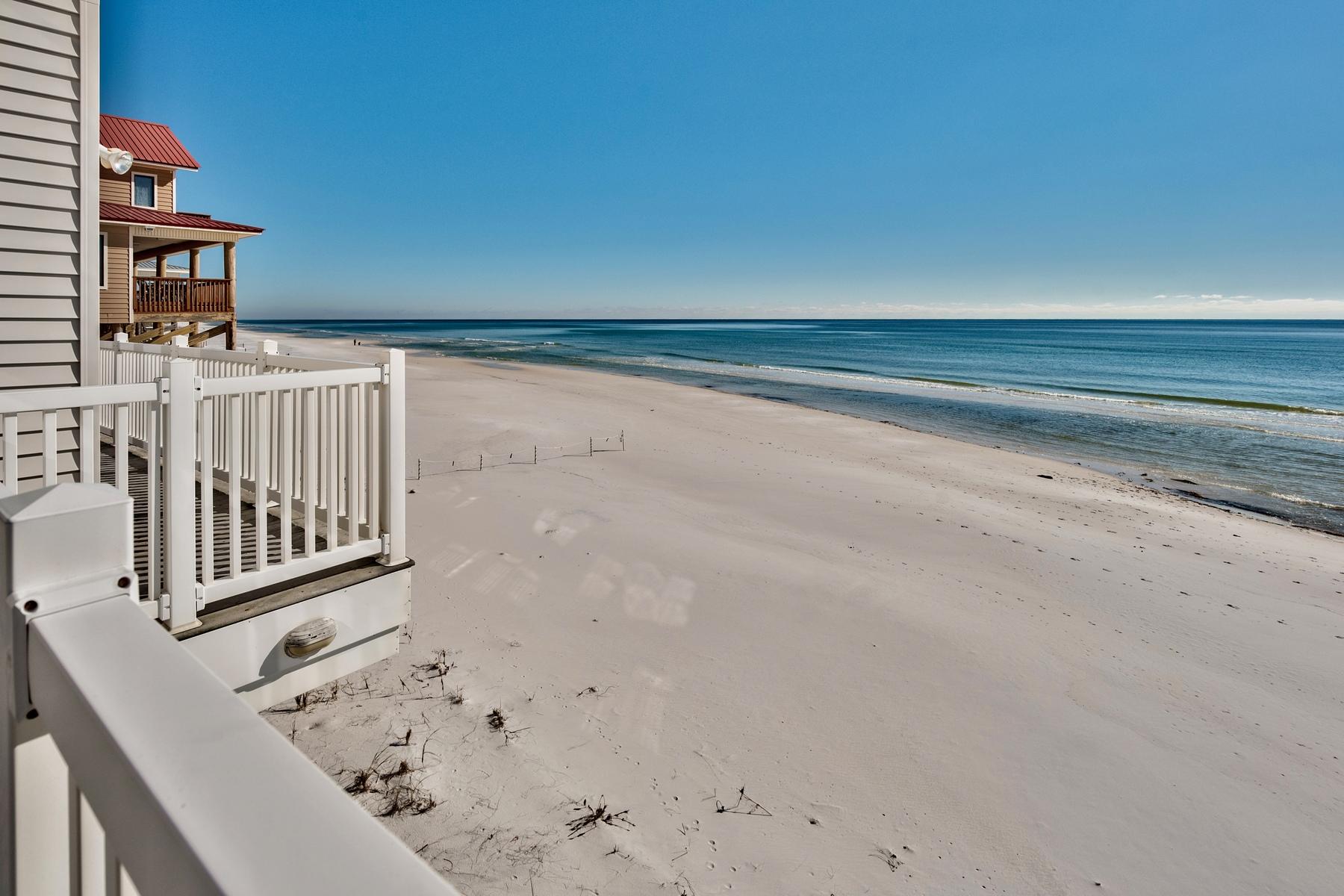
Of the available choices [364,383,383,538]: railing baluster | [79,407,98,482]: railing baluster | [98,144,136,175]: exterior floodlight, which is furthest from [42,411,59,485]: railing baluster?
[98,144,136,175]: exterior floodlight

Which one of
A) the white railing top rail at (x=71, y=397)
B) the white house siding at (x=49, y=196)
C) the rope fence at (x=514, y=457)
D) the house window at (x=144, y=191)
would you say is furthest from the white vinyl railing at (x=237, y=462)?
the house window at (x=144, y=191)

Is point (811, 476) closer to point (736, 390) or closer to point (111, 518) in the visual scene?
point (111, 518)

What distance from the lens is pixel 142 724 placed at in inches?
32.2

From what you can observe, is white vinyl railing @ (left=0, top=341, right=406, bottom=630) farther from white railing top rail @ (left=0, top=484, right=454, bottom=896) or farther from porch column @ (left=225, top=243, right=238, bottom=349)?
porch column @ (left=225, top=243, right=238, bottom=349)

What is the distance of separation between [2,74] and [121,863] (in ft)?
16.6

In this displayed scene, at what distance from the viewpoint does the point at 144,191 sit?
62.4 feet

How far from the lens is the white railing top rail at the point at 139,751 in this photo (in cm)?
62

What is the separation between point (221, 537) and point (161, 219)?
16893 millimetres

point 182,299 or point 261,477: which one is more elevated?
point 182,299

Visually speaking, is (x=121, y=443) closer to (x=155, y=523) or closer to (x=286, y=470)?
(x=155, y=523)

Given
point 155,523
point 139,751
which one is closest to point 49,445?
point 155,523

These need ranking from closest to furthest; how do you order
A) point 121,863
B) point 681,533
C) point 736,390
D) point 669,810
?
point 121,863 < point 669,810 < point 681,533 < point 736,390

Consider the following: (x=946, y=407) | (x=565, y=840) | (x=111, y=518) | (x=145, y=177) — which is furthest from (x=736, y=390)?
(x=111, y=518)

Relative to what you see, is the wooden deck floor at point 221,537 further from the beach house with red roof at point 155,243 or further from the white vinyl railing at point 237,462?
the beach house with red roof at point 155,243
